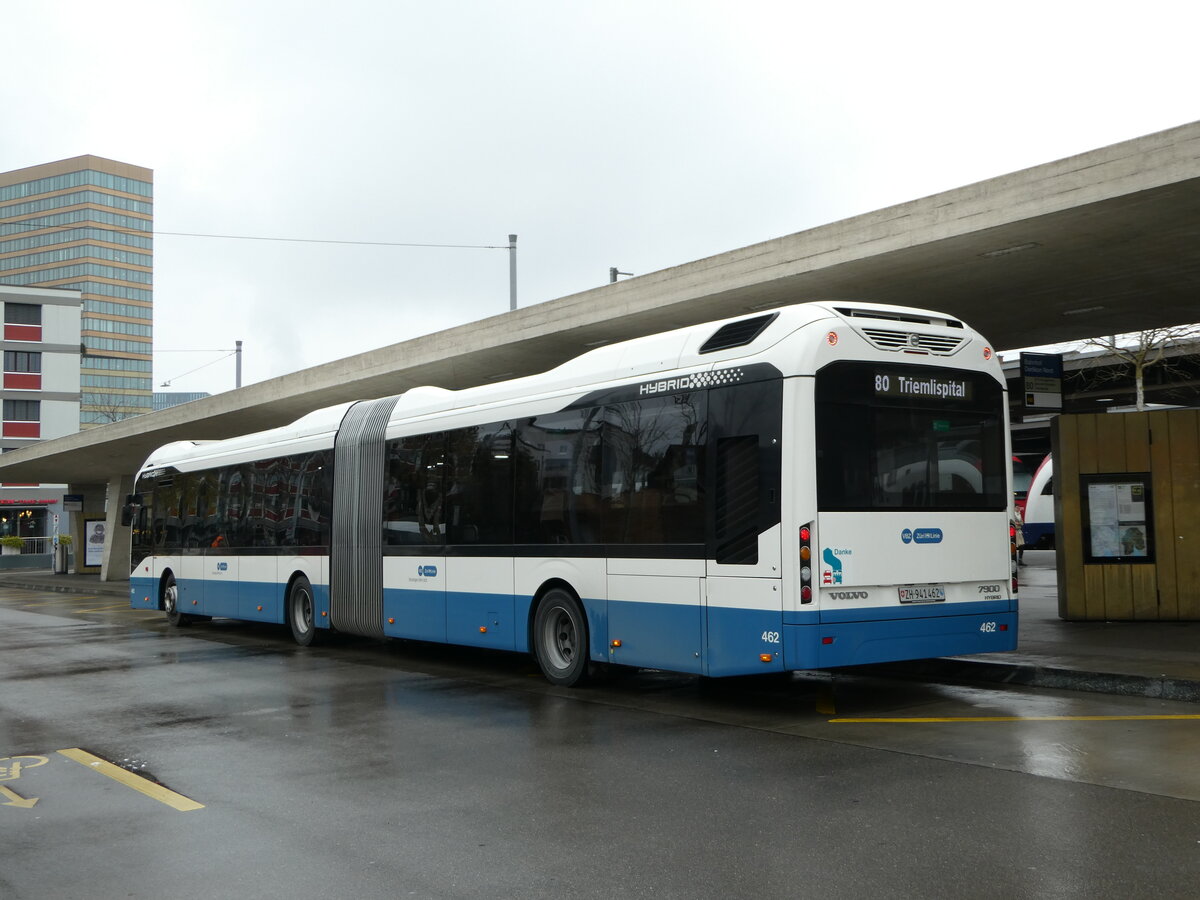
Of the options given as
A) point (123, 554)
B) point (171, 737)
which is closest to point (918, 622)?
point (171, 737)

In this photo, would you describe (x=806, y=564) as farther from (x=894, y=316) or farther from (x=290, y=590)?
(x=290, y=590)

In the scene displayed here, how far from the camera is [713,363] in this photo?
1014 cm

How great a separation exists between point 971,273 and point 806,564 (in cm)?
661

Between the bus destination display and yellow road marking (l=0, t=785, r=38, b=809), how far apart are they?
674 centimetres

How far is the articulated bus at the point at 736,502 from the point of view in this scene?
9.38 m

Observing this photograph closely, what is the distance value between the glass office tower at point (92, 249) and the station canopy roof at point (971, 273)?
150 meters

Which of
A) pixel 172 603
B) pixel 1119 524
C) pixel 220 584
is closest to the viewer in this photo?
pixel 1119 524

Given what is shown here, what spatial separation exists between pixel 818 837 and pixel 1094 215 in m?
8.26

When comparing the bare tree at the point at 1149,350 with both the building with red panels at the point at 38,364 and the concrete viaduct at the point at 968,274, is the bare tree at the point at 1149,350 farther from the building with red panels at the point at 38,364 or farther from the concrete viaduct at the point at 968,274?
the building with red panels at the point at 38,364

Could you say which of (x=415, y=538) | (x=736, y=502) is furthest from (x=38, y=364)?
(x=736, y=502)

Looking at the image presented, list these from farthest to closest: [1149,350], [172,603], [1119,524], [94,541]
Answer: [94,541]
[1149,350]
[172,603]
[1119,524]

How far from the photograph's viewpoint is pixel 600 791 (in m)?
7.11

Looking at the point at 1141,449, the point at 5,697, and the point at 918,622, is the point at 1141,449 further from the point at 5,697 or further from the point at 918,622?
the point at 5,697

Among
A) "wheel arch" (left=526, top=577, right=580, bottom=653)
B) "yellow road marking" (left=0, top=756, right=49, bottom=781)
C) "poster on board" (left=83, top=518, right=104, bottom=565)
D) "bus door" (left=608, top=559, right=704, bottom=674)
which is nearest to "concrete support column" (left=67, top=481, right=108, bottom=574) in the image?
"poster on board" (left=83, top=518, right=104, bottom=565)
